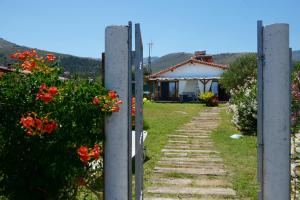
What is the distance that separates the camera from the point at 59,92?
3719 mm

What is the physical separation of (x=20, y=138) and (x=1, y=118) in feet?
0.90

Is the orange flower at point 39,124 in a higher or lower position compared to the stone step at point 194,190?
higher

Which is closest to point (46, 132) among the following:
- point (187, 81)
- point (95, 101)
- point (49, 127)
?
point (49, 127)

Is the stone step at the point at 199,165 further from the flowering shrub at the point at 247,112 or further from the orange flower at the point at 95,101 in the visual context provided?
the flowering shrub at the point at 247,112

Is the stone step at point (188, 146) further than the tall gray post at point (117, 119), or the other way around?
the stone step at point (188, 146)

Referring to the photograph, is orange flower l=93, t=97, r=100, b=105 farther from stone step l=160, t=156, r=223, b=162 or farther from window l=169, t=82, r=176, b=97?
window l=169, t=82, r=176, b=97

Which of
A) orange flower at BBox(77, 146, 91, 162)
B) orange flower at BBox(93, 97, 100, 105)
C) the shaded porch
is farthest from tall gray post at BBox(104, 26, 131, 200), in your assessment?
the shaded porch

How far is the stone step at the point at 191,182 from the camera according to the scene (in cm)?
620

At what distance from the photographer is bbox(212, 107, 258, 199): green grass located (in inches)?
236

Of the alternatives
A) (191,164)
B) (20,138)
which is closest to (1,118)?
(20,138)

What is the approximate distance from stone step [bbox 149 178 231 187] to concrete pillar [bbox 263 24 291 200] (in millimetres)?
2005

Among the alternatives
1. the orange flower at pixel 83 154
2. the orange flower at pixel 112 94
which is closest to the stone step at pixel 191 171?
the orange flower at pixel 112 94

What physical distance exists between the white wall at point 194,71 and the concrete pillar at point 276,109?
118ft

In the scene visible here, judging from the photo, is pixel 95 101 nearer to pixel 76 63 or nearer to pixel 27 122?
pixel 27 122
